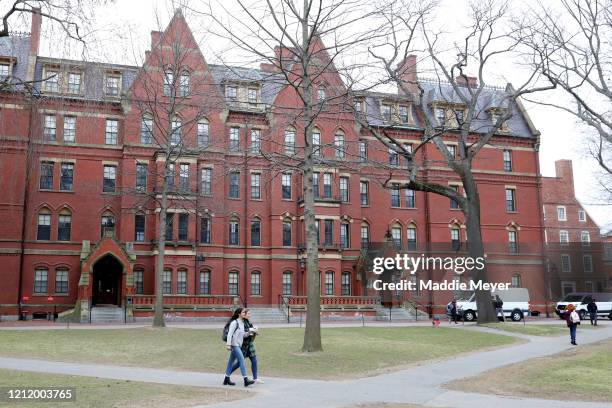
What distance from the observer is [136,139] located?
4131cm

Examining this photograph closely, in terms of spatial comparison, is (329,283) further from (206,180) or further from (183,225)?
(206,180)

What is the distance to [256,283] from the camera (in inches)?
1695

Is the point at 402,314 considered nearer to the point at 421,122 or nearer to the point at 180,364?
the point at 421,122

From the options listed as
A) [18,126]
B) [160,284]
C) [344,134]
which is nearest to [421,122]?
[344,134]

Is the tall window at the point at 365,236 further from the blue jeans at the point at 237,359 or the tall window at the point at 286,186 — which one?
the blue jeans at the point at 237,359

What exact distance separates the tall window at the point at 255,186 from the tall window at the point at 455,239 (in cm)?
1583

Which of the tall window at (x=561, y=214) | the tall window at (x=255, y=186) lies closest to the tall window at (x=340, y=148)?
the tall window at (x=255, y=186)

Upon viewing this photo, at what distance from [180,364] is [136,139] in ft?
88.2

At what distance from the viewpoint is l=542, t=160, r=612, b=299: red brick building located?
55.1 metres

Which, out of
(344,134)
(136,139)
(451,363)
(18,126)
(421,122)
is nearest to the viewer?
(18,126)

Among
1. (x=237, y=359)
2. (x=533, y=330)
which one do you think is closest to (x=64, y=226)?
(x=533, y=330)

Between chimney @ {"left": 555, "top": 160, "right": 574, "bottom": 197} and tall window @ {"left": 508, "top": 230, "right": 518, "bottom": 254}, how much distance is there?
25.9 metres

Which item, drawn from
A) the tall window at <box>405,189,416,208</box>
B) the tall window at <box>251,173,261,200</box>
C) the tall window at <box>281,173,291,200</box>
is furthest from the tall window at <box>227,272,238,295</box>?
the tall window at <box>405,189,416,208</box>

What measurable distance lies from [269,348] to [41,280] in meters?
24.4
